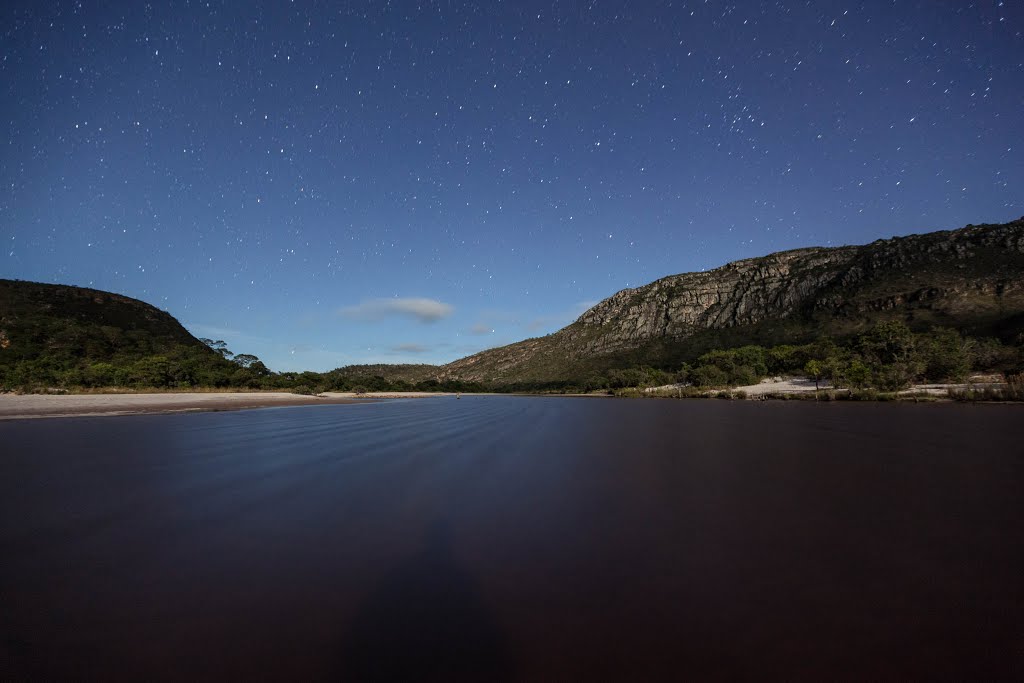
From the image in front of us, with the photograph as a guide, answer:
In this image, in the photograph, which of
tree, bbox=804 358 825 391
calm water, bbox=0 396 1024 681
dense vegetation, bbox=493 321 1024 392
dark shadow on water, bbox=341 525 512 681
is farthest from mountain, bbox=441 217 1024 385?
dark shadow on water, bbox=341 525 512 681

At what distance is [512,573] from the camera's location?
4.12 meters

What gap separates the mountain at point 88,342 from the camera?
58156 mm

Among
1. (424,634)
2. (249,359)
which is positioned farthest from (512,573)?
(249,359)

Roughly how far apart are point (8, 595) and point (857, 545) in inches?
331

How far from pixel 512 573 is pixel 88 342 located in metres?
112

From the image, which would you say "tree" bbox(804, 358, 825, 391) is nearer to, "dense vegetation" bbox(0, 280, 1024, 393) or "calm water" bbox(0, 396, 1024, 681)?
"dense vegetation" bbox(0, 280, 1024, 393)

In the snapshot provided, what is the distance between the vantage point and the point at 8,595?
Answer: 360cm

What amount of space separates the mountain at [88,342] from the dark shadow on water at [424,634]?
68416 mm

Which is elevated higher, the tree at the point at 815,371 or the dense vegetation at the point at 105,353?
the dense vegetation at the point at 105,353

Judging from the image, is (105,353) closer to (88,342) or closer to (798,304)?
(88,342)

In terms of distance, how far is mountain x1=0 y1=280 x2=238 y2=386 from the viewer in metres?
58.2

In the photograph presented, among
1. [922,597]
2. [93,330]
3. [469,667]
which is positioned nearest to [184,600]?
[469,667]

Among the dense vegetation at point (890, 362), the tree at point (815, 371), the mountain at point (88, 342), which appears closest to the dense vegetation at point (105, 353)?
the mountain at point (88, 342)

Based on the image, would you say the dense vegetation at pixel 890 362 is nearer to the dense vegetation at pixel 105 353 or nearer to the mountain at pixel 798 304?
the mountain at pixel 798 304
